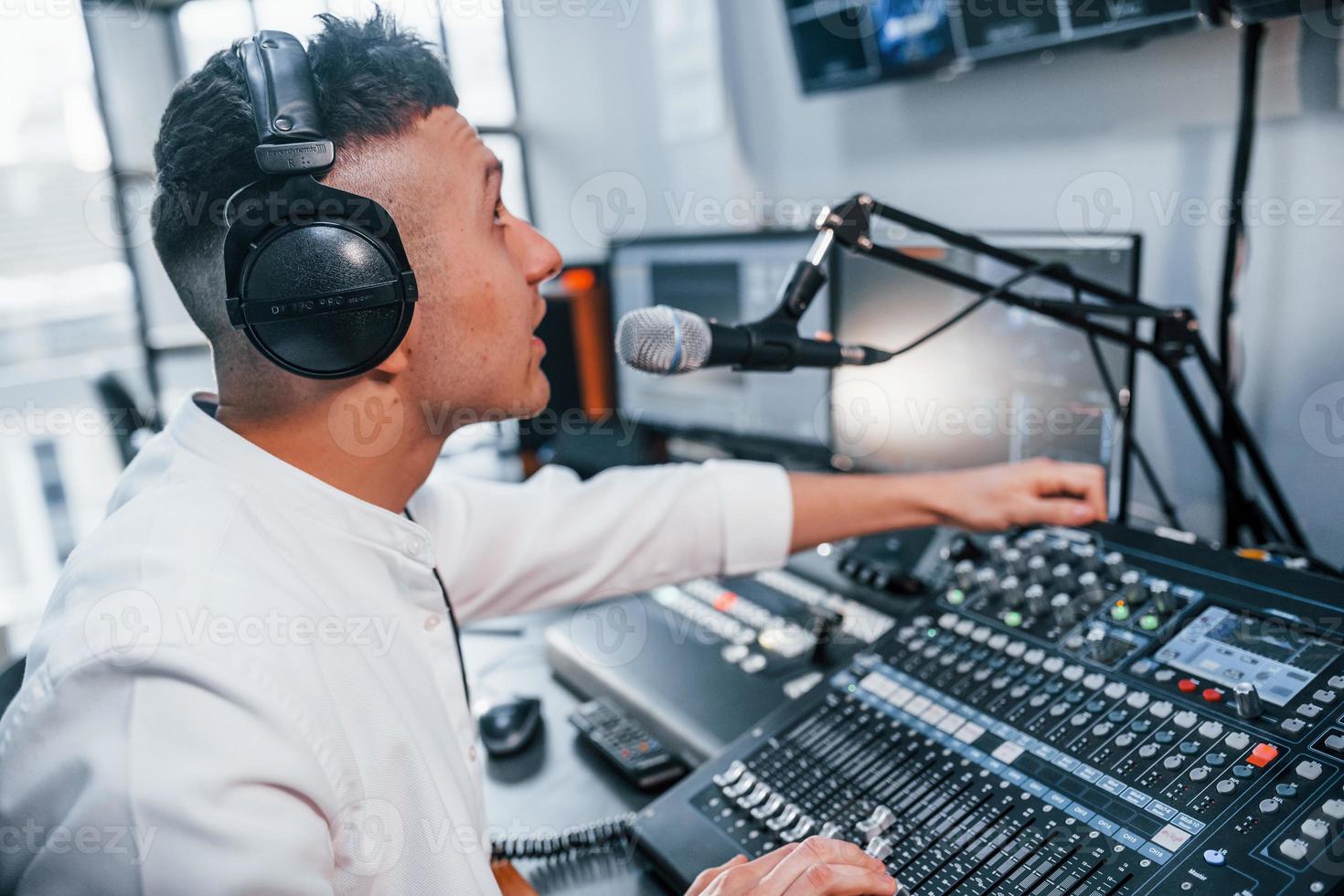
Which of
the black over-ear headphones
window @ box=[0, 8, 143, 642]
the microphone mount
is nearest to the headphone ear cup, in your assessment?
the black over-ear headphones

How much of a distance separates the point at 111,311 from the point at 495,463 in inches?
63.2

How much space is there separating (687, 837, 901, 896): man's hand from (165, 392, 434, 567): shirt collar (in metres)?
0.42

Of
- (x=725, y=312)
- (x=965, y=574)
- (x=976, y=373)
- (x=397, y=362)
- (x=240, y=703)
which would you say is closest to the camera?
(x=240, y=703)

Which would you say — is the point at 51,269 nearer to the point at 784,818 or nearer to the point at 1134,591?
the point at 784,818

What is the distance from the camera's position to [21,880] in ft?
1.88

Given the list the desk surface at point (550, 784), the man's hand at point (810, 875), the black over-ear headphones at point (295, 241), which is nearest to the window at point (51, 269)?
the desk surface at point (550, 784)

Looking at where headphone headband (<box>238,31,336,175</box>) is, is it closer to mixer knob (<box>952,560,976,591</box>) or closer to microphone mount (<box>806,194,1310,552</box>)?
microphone mount (<box>806,194,1310,552</box>)

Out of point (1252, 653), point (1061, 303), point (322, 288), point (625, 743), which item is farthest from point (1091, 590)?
point (322, 288)

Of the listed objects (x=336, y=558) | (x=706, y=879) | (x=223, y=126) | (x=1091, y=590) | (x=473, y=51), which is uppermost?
(x=473, y=51)

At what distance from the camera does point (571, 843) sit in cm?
86

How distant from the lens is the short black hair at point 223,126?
72 centimetres

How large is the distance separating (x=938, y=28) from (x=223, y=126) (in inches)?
39.6

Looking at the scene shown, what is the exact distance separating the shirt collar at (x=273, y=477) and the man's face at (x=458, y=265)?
113 mm

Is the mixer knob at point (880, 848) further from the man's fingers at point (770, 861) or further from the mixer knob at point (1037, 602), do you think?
the mixer knob at point (1037, 602)
